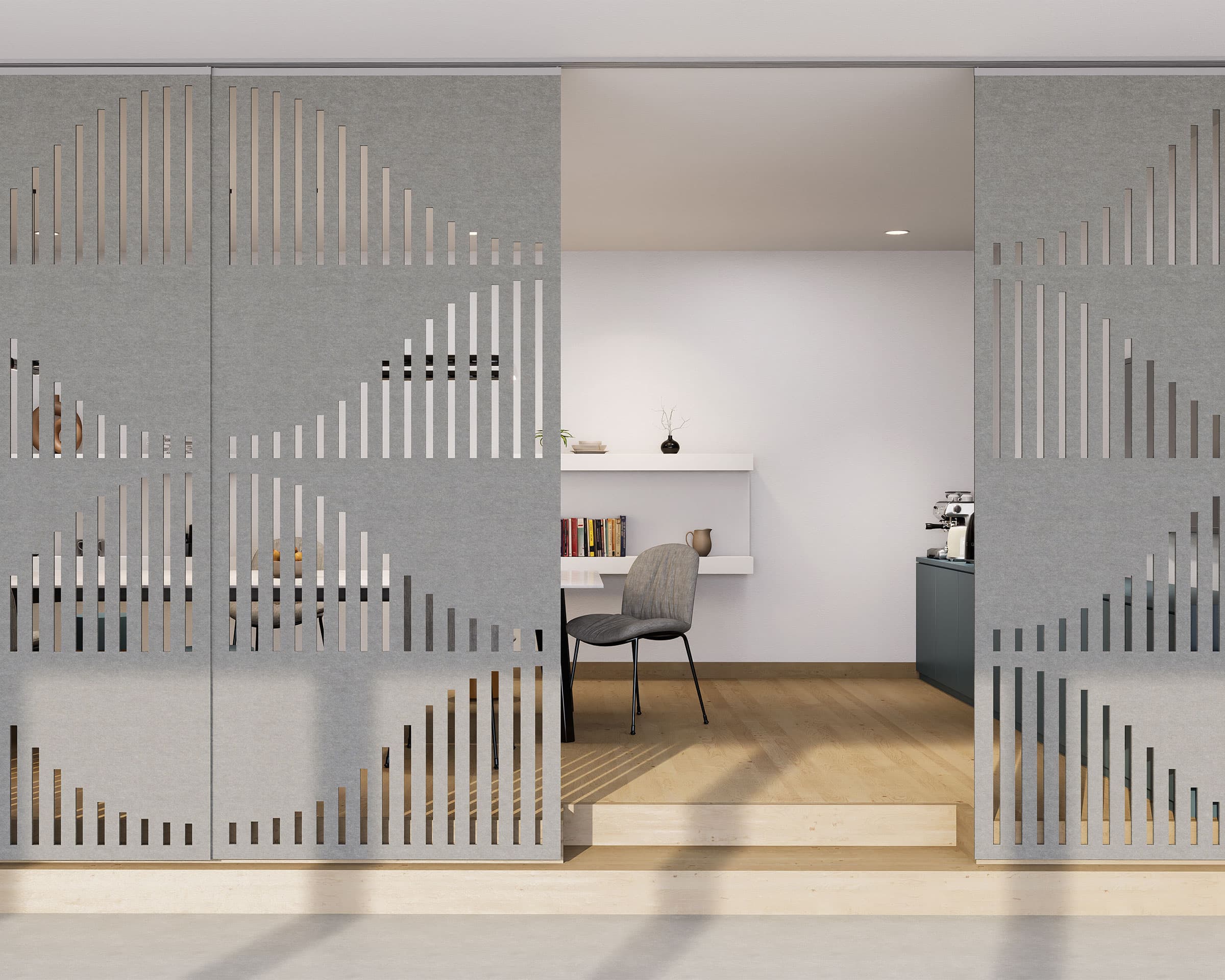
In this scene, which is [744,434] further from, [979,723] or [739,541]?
[979,723]

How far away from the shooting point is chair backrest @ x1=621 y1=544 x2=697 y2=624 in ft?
16.5

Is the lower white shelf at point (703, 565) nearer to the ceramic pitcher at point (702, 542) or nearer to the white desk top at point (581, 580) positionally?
the ceramic pitcher at point (702, 542)

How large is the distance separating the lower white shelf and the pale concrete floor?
10.1 ft

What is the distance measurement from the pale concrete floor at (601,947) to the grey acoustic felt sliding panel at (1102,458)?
1.09 ft

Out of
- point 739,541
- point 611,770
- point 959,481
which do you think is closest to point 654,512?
point 739,541

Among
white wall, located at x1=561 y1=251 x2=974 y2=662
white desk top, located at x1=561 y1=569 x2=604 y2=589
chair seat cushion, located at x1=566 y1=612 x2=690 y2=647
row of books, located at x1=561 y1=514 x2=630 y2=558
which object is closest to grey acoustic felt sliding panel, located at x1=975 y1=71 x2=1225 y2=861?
chair seat cushion, located at x1=566 y1=612 x2=690 y2=647

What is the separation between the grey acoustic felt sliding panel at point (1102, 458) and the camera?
11.0 feet

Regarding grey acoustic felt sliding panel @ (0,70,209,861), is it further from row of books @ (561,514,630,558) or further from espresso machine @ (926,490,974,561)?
espresso machine @ (926,490,974,561)

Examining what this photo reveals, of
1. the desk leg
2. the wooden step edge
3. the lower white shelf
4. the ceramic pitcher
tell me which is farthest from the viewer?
the ceramic pitcher

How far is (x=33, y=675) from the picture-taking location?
10.9 ft

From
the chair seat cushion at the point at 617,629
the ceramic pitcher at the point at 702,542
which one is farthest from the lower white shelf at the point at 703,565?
the chair seat cushion at the point at 617,629

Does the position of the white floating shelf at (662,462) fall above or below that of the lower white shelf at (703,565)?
above

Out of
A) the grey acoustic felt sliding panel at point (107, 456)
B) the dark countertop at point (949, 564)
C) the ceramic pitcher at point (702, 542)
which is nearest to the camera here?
the grey acoustic felt sliding panel at point (107, 456)

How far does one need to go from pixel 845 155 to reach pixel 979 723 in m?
2.46
